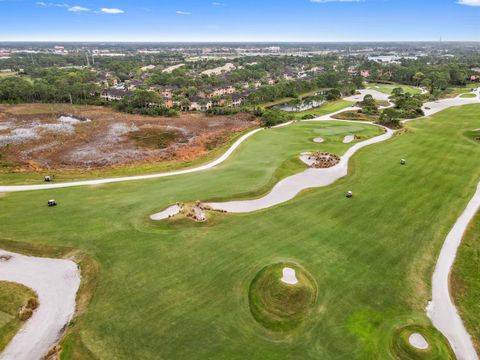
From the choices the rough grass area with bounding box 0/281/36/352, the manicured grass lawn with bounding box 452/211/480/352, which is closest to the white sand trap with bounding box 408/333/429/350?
the manicured grass lawn with bounding box 452/211/480/352

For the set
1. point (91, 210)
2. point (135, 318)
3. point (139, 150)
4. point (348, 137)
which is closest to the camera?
point (135, 318)

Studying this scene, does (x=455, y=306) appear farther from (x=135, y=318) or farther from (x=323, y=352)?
(x=135, y=318)

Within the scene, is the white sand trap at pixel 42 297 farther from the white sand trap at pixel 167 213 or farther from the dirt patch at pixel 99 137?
the dirt patch at pixel 99 137

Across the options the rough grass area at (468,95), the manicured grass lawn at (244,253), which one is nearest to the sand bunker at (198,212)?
the manicured grass lawn at (244,253)

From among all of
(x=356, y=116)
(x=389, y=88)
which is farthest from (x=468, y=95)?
(x=356, y=116)

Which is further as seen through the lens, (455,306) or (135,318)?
(455,306)

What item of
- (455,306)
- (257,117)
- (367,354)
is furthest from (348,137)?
(367,354)

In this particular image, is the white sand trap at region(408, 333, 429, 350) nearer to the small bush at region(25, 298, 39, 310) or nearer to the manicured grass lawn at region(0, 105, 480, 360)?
the manicured grass lawn at region(0, 105, 480, 360)
